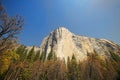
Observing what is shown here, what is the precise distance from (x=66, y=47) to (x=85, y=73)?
67.8m

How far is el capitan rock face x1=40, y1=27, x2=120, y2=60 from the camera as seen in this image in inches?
3688

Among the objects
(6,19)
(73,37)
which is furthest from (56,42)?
(6,19)

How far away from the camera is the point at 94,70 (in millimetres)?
29844

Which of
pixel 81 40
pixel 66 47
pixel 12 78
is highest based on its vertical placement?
pixel 81 40

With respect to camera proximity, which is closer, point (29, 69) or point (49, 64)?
point (29, 69)

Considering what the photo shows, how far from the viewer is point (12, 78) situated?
42188 mm

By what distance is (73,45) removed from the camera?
105938mm

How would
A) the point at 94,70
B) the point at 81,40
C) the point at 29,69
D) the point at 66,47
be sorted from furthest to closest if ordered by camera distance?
the point at 81,40, the point at 66,47, the point at 29,69, the point at 94,70

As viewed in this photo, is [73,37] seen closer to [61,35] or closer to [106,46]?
[61,35]

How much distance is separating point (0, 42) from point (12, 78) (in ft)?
106

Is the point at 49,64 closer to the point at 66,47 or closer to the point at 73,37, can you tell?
the point at 66,47

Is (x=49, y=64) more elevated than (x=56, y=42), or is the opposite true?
(x=56, y=42)

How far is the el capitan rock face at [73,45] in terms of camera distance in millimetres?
93688

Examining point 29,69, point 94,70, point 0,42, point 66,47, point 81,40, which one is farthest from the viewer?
point 81,40
